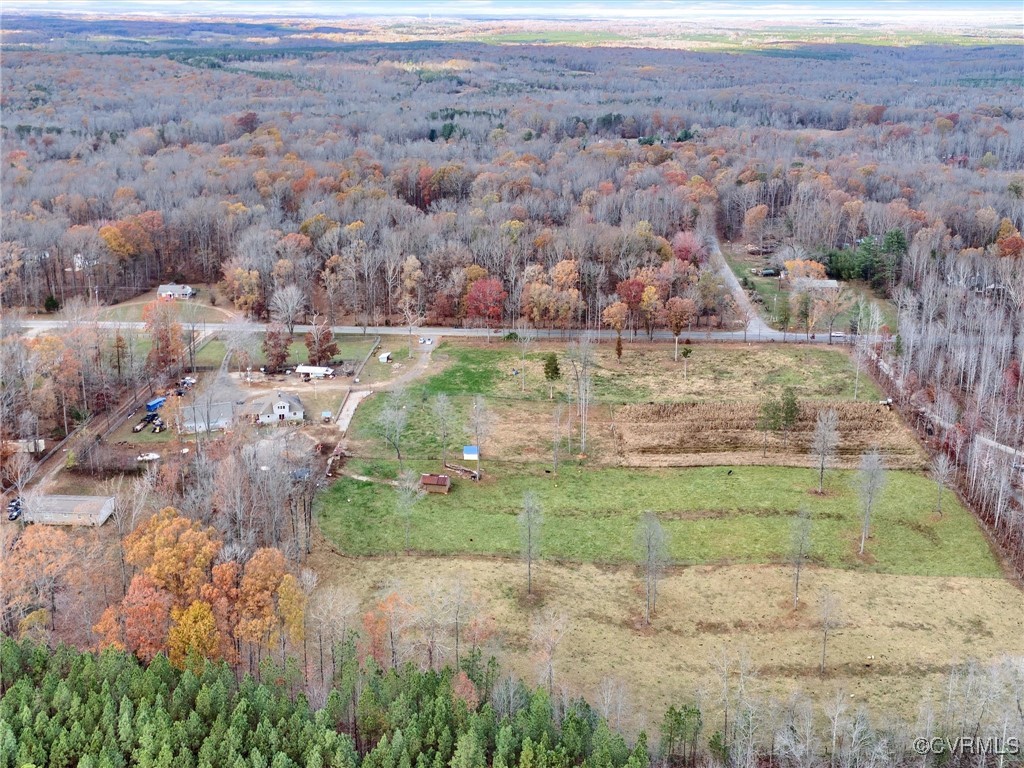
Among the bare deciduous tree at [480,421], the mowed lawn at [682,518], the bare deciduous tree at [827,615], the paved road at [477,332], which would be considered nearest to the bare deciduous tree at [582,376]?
the paved road at [477,332]

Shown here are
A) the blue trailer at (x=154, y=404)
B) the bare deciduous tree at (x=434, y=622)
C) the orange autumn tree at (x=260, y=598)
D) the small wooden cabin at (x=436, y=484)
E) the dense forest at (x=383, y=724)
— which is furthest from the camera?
the blue trailer at (x=154, y=404)

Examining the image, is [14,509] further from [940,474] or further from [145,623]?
[940,474]

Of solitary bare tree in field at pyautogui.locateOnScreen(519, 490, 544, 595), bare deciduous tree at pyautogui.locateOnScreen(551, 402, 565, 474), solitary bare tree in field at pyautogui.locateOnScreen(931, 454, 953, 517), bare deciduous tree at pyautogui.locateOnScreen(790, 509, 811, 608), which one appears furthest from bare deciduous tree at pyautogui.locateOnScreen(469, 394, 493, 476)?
solitary bare tree in field at pyautogui.locateOnScreen(931, 454, 953, 517)

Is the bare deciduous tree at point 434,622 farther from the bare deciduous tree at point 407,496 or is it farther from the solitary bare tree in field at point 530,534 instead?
the bare deciduous tree at point 407,496

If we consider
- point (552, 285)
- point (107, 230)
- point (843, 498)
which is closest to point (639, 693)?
point (843, 498)

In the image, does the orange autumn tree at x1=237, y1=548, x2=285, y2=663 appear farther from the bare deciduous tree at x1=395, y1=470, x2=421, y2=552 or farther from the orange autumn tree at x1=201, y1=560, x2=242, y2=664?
the bare deciduous tree at x1=395, y1=470, x2=421, y2=552
